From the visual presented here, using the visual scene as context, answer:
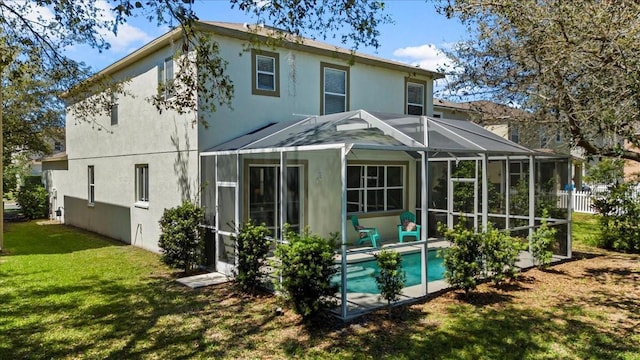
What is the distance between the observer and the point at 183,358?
5.63m

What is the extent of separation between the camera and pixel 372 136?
8117 mm

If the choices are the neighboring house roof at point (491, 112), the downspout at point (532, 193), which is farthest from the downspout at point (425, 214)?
the neighboring house roof at point (491, 112)

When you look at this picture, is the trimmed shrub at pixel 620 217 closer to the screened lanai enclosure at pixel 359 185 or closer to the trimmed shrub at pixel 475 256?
the screened lanai enclosure at pixel 359 185

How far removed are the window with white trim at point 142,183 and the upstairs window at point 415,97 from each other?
9.21m

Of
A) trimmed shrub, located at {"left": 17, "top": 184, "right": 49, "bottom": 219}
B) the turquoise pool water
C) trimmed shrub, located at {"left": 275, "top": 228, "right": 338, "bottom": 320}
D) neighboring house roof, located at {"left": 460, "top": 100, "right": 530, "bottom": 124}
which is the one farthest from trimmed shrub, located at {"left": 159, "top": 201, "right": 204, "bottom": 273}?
trimmed shrub, located at {"left": 17, "top": 184, "right": 49, "bottom": 219}

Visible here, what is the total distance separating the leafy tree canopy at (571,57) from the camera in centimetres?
650

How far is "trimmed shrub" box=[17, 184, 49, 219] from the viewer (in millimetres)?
22438

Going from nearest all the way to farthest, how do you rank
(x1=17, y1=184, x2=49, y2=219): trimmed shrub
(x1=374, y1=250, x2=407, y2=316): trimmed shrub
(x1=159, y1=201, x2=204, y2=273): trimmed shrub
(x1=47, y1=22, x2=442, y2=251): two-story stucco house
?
1. (x1=374, y1=250, x2=407, y2=316): trimmed shrub
2. (x1=159, y1=201, x2=204, y2=273): trimmed shrub
3. (x1=47, y1=22, x2=442, y2=251): two-story stucco house
4. (x1=17, y1=184, x2=49, y2=219): trimmed shrub

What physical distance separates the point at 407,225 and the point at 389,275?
7.50 m

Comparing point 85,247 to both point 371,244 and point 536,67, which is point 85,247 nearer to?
point 371,244

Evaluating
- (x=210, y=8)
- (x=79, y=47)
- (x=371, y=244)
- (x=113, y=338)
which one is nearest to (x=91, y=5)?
(x=79, y=47)

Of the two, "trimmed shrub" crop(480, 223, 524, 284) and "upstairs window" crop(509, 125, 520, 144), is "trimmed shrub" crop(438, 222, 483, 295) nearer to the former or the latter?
"trimmed shrub" crop(480, 223, 524, 284)

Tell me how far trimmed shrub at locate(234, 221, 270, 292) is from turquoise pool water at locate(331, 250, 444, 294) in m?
1.47

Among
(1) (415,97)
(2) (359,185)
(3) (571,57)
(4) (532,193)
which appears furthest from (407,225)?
(3) (571,57)
